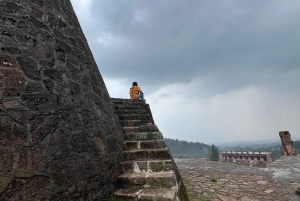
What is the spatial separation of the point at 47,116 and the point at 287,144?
14.2 meters

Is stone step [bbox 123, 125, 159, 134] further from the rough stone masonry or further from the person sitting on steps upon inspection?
the person sitting on steps

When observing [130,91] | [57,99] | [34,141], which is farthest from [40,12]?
[130,91]

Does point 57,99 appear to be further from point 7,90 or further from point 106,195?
point 106,195

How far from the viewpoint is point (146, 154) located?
130 inches

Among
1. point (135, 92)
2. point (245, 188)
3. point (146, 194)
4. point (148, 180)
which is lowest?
point (245, 188)

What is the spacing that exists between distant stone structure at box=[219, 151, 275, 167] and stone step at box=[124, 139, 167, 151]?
3677cm

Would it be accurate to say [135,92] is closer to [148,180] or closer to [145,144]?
[145,144]

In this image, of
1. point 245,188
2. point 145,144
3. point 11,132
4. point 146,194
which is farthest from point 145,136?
point 245,188

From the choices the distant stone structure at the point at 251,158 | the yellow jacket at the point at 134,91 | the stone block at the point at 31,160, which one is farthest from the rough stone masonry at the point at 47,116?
the distant stone structure at the point at 251,158

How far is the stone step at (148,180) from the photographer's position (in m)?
2.63

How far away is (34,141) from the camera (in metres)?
1.62

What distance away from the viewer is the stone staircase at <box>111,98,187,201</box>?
7.96 ft

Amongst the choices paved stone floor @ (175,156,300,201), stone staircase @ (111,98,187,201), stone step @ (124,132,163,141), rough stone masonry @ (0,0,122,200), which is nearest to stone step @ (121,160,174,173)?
stone staircase @ (111,98,187,201)

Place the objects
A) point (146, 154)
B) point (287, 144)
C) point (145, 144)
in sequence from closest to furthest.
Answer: point (146, 154), point (145, 144), point (287, 144)
